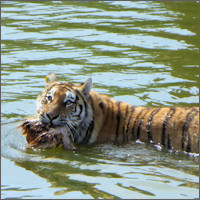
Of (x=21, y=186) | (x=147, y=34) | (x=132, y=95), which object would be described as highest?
(x=147, y=34)

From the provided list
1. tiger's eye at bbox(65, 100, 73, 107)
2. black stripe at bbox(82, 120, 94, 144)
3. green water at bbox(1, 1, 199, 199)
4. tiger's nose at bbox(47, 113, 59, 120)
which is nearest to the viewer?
green water at bbox(1, 1, 199, 199)

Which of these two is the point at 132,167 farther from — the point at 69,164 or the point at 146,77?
the point at 146,77

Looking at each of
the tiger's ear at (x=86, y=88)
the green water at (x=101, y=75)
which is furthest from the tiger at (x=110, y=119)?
the green water at (x=101, y=75)

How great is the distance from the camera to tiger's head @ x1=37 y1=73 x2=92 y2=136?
6586 mm

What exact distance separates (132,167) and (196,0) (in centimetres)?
1030

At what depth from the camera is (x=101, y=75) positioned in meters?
9.59

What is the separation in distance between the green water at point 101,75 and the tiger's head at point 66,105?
0.36 m

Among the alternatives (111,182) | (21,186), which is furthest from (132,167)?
(21,186)

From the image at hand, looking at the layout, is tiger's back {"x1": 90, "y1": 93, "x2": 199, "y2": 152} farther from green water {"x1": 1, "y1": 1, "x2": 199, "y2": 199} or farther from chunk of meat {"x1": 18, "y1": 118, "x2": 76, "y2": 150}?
chunk of meat {"x1": 18, "y1": 118, "x2": 76, "y2": 150}

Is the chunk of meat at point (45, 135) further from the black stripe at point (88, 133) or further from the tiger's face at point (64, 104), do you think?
the black stripe at point (88, 133)

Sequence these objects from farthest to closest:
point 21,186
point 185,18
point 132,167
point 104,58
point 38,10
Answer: point 38,10, point 185,18, point 104,58, point 132,167, point 21,186

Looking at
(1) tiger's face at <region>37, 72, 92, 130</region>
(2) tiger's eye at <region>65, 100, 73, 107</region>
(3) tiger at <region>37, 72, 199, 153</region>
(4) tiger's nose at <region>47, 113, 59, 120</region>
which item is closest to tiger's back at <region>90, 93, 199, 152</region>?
(3) tiger at <region>37, 72, 199, 153</region>

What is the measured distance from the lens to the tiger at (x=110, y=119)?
21.7 ft

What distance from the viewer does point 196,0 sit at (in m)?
15.5
